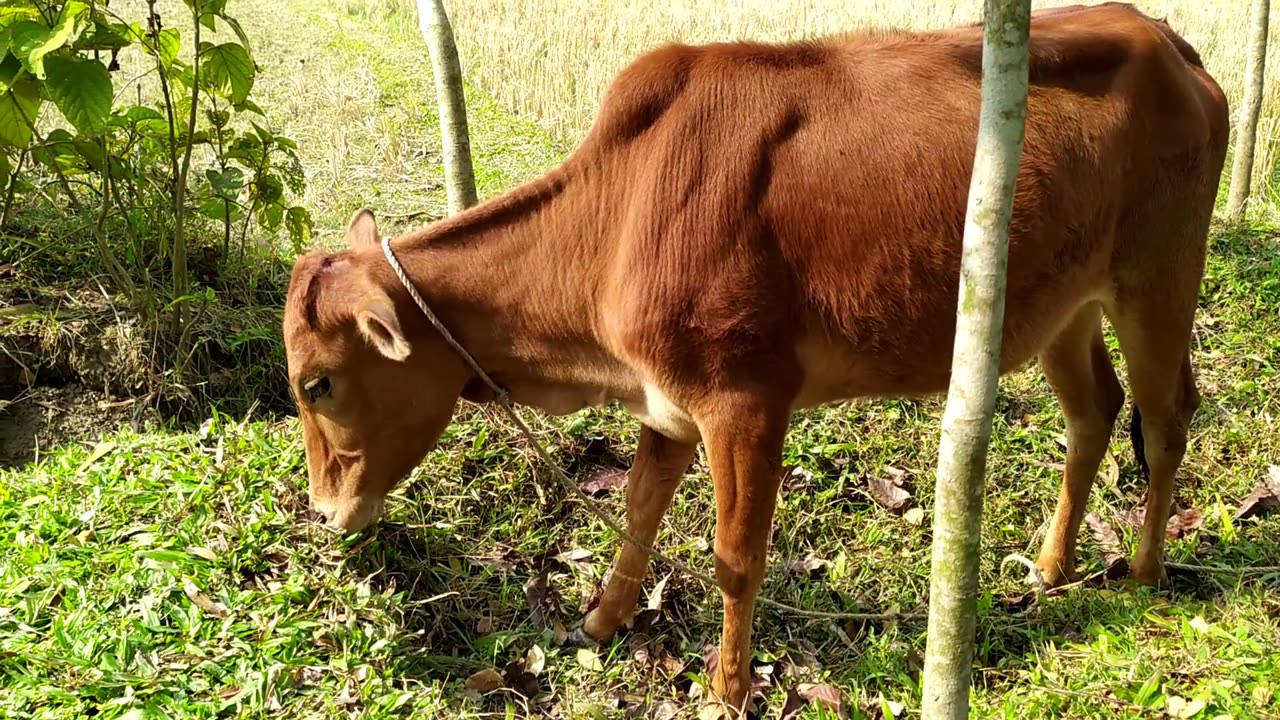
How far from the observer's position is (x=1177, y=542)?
14.4 ft

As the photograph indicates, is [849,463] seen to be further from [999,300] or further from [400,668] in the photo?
[999,300]

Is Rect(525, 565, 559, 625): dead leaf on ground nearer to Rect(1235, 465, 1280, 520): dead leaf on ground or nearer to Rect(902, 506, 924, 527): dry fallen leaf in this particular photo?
Rect(902, 506, 924, 527): dry fallen leaf

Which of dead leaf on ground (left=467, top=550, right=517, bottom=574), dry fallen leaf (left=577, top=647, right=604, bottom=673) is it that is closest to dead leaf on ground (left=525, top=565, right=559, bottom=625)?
dead leaf on ground (left=467, top=550, right=517, bottom=574)

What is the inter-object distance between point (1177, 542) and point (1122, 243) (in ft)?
4.94

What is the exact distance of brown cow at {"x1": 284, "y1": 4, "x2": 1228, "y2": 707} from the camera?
10.7 ft

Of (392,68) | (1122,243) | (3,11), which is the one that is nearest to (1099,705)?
(1122,243)

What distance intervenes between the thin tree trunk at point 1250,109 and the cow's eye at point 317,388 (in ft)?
18.5

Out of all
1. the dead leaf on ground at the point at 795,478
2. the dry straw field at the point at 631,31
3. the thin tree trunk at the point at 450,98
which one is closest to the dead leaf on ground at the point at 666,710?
the dead leaf on ground at the point at 795,478

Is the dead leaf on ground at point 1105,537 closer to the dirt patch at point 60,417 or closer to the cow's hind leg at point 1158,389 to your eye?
the cow's hind leg at point 1158,389

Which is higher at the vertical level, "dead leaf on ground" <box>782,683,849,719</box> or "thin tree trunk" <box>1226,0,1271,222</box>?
"thin tree trunk" <box>1226,0,1271,222</box>

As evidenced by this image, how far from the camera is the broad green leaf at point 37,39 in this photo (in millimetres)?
3488

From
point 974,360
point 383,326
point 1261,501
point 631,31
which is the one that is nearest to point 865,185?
point 974,360

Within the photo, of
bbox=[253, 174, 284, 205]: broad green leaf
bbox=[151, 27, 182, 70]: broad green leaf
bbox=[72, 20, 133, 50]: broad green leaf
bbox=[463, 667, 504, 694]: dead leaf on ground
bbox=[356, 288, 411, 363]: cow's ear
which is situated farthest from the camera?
bbox=[253, 174, 284, 205]: broad green leaf

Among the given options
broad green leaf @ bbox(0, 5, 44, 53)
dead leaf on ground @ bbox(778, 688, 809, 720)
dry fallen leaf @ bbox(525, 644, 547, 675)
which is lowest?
dead leaf on ground @ bbox(778, 688, 809, 720)
